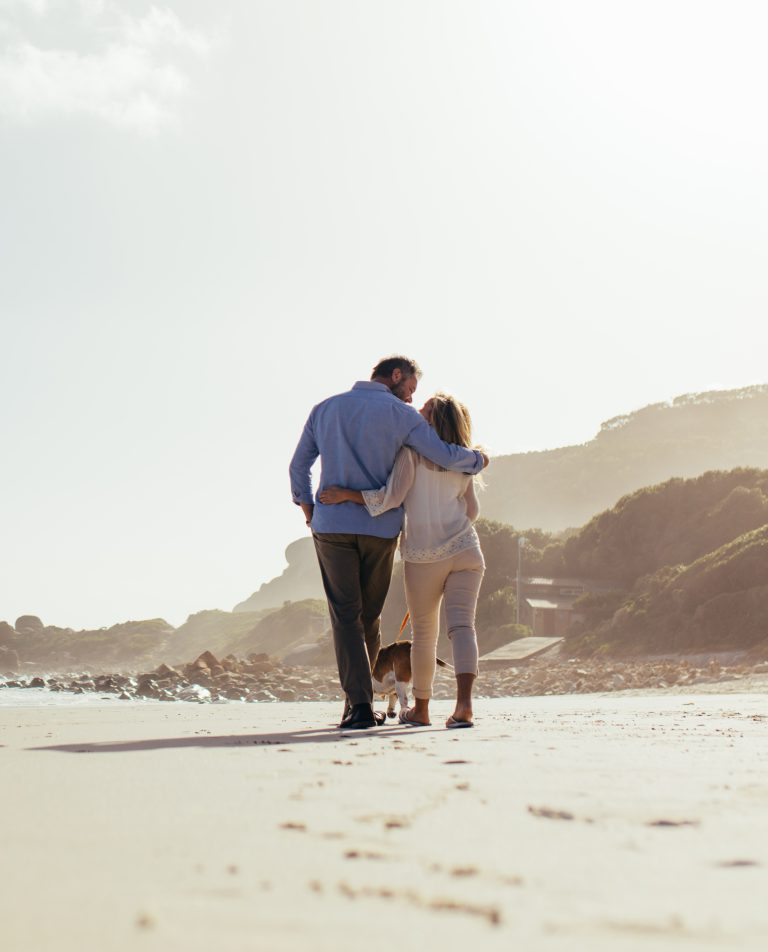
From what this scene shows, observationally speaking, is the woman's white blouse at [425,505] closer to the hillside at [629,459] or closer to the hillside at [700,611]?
the hillside at [700,611]

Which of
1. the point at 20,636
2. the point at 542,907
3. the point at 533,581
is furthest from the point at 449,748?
the point at 20,636

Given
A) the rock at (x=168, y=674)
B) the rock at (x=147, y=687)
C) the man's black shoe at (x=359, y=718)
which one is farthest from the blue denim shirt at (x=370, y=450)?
the rock at (x=168, y=674)

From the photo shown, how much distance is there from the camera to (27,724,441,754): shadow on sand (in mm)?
3608

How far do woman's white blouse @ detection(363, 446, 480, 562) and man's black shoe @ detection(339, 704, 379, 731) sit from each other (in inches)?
34.0

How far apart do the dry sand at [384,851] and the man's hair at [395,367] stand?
9.29 ft

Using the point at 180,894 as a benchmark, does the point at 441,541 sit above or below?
above

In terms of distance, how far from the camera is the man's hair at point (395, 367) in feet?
18.4

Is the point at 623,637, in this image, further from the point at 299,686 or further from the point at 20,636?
the point at 20,636

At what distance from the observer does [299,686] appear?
18.4 m

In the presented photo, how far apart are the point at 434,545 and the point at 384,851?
12.1ft

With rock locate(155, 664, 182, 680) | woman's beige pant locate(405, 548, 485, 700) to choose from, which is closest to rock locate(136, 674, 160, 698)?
rock locate(155, 664, 182, 680)

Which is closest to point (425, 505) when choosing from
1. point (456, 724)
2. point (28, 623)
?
point (456, 724)

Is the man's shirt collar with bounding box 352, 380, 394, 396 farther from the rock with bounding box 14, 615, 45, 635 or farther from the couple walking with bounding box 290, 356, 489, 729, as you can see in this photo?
the rock with bounding box 14, 615, 45, 635

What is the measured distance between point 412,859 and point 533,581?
41.4 meters
